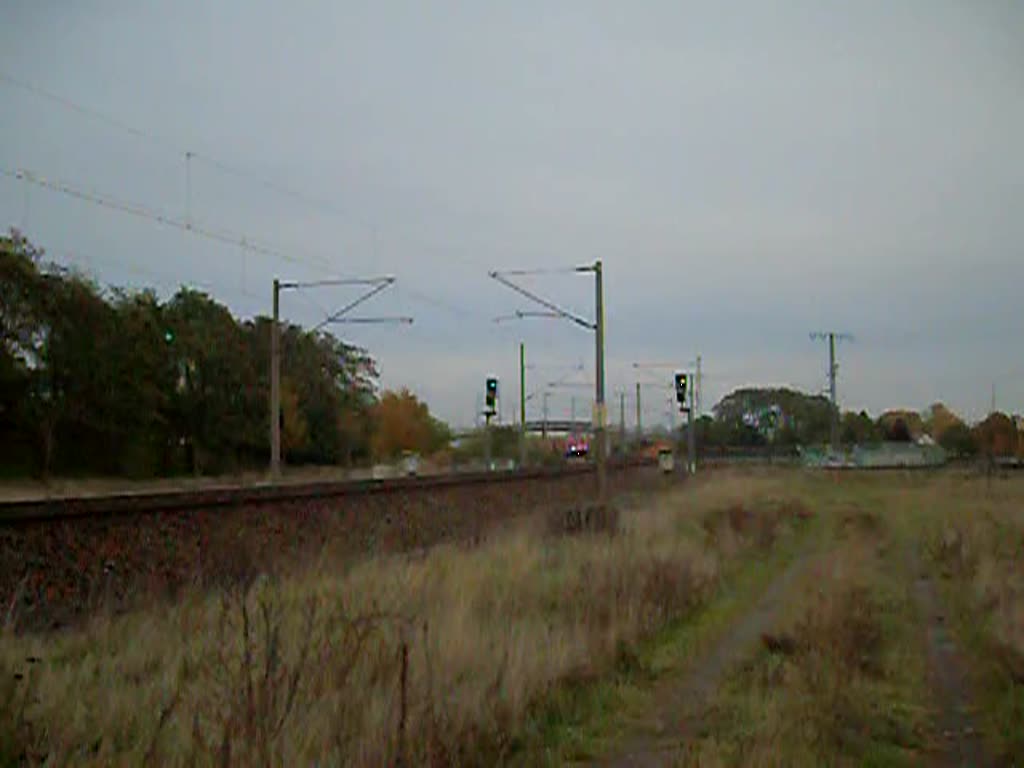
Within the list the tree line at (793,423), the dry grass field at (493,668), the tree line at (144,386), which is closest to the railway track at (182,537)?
the dry grass field at (493,668)

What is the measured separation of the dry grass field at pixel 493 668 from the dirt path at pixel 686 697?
151 millimetres

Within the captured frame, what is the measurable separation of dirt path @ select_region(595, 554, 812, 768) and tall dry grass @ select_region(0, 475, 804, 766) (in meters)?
0.76

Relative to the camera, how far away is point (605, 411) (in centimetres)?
3372

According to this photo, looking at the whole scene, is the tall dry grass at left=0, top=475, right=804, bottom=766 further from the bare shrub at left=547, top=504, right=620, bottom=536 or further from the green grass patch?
the bare shrub at left=547, top=504, right=620, bottom=536

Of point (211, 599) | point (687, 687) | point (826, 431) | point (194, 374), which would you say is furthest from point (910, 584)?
point (826, 431)

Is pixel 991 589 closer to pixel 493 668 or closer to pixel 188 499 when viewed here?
pixel 493 668

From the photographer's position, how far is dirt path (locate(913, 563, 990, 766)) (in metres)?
9.21

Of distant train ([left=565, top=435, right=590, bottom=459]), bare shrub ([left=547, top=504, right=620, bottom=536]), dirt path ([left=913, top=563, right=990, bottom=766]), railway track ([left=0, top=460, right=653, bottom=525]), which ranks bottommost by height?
dirt path ([left=913, top=563, right=990, bottom=766])

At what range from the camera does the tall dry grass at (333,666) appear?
675 centimetres

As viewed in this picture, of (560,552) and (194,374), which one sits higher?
(194,374)

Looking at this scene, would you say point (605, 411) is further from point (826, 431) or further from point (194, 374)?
point (826, 431)

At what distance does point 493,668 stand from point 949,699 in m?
4.52

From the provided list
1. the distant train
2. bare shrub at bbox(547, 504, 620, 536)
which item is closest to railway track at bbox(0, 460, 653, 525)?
bare shrub at bbox(547, 504, 620, 536)

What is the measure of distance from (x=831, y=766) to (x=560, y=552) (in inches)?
589
